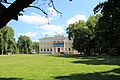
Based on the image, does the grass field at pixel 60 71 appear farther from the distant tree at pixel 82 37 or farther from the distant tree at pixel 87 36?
the distant tree at pixel 82 37

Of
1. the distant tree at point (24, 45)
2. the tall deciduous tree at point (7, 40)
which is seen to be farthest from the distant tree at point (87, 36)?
the distant tree at point (24, 45)

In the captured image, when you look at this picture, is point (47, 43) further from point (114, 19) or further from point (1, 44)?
point (114, 19)

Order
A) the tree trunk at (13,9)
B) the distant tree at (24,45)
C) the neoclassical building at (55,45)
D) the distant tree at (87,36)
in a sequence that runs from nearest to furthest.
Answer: the tree trunk at (13,9) → the distant tree at (87,36) → the distant tree at (24,45) → the neoclassical building at (55,45)

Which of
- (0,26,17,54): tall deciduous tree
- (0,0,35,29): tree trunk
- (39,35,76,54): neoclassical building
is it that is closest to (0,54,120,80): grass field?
(0,0,35,29): tree trunk

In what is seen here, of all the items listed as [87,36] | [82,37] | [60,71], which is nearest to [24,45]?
[82,37]

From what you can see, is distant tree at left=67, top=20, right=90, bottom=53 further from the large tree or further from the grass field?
the large tree

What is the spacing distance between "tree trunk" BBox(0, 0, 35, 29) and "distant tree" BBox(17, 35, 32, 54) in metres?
161

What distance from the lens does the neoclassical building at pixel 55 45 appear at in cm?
18550

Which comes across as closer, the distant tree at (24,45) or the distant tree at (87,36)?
the distant tree at (87,36)

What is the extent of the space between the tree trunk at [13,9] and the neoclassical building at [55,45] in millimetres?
177527

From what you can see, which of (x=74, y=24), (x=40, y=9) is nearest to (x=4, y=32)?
(x=74, y=24)

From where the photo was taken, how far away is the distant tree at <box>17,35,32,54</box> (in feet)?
547

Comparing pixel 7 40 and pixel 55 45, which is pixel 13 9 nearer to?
pixel 7 40

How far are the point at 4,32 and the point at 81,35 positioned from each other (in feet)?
106
